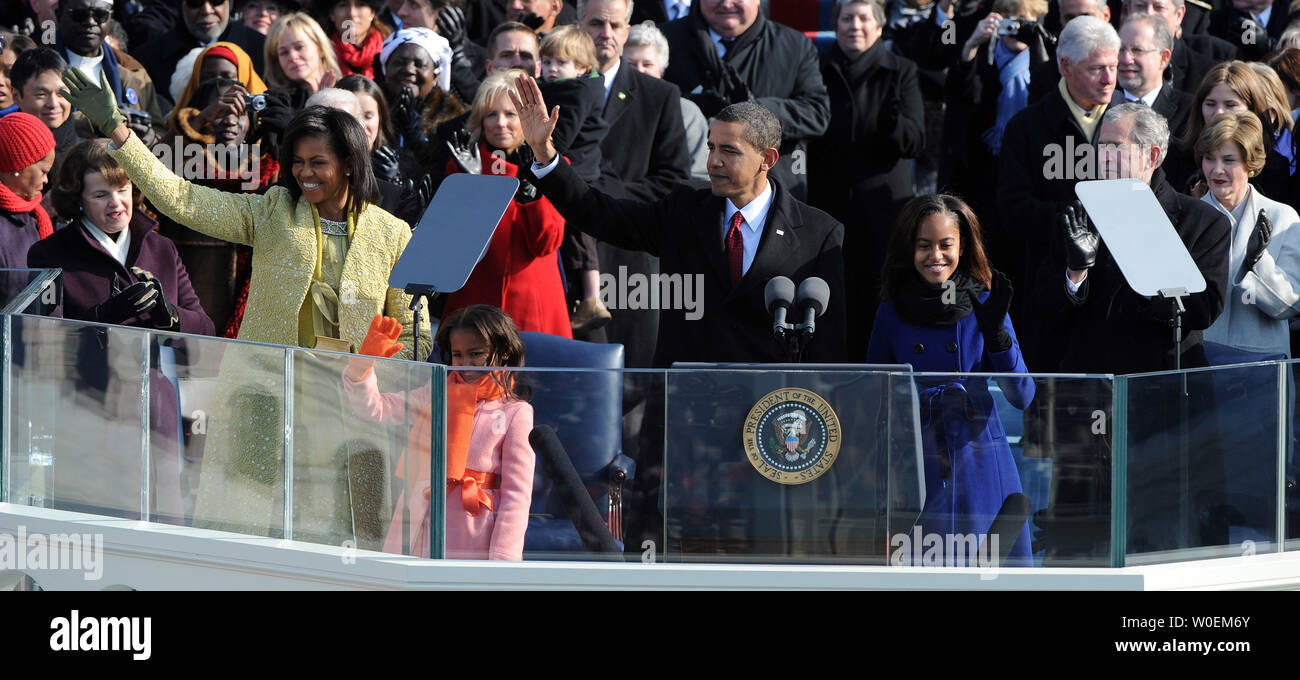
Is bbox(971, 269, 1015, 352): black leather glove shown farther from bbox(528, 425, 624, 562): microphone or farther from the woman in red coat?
the woman in red coat

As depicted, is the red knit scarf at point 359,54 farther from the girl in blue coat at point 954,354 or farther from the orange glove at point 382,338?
the girl in blue coat at point 954,354

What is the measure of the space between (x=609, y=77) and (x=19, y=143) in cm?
263

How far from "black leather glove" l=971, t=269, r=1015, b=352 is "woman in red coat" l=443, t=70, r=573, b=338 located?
1936 mm

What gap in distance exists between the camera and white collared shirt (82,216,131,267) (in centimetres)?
712

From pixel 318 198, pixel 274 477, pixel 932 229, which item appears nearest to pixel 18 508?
pixel 274 477

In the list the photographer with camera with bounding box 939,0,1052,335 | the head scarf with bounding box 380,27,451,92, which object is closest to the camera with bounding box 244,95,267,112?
the head scarf with bounding box 380,27,451,92

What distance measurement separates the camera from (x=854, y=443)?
18.2 ft

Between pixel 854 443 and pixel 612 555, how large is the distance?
31.5 inches

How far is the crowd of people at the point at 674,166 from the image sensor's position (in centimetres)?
645

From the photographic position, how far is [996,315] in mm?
6223

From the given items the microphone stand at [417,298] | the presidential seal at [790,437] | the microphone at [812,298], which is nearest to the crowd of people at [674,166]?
the microphone stand at [417,298]

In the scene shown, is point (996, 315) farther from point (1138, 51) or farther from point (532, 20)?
point (532, 20)

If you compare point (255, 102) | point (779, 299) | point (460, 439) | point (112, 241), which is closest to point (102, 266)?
point (112, 241)

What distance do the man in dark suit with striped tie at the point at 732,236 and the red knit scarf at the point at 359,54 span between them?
11.1 feet
